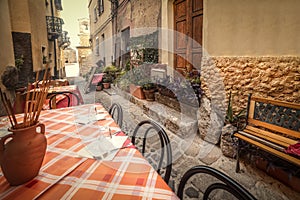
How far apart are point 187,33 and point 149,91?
1.56 m

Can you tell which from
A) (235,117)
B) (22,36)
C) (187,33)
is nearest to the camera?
(235,117)

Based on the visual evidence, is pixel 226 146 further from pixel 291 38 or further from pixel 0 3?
pixel 0 3

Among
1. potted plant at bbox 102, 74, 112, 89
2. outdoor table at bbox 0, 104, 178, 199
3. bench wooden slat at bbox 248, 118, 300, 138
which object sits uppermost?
potted plant at bbox 102, 74, 112, 89

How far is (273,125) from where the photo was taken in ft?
6.79

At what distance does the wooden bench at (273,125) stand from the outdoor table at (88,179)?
4.83 ft

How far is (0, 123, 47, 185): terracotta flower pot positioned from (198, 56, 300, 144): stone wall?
245 cm

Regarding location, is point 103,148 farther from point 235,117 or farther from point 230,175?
point 235,117

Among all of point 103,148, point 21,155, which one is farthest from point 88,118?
point 21,155

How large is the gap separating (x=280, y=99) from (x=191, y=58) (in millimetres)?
2030

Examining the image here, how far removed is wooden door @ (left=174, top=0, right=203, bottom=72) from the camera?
362 cm

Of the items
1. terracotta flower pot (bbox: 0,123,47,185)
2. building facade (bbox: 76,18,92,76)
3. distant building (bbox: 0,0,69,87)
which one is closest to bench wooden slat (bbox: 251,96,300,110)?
terracotta flower pot (bbox: 0,123,47,185)

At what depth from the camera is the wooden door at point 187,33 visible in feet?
11.9

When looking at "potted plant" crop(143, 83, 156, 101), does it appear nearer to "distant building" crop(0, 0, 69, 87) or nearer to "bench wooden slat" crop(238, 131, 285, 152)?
"bench wooden slat" crop(238, 131, 285, 152)

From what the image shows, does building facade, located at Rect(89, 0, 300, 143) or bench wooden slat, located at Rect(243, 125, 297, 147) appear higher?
building facade, located at Rect(89, 0, 300, 143)
